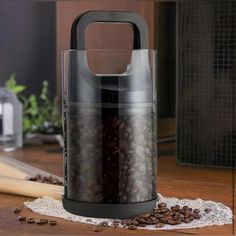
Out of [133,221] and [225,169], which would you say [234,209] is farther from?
[225,169]

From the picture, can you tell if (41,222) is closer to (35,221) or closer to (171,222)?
(35,221)

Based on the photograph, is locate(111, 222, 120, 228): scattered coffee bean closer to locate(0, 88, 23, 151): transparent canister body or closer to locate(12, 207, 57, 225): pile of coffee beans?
locate(12, 207, 57, 225): pile of coffee beans

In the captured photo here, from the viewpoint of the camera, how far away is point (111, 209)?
0.73m

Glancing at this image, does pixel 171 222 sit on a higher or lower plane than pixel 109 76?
lower

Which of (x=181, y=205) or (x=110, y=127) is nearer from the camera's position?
(x=110, y=127)

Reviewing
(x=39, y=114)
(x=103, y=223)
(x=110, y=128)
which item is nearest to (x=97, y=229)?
(x=103, y=223)

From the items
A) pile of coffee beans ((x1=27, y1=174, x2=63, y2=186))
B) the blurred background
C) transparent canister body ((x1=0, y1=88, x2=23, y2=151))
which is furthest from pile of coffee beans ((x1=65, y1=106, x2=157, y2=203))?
transparent canister body ((x1=0, y1=88, x2=23, y2=151))

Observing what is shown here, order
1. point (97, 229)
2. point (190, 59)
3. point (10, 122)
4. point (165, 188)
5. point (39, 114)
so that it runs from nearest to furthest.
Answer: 1. point (97, 229)
2. point (165, 188)
3. point (190, 59)
4. point (10, 122)
5. point (39, 114)

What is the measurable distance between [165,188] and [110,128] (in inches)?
10.9

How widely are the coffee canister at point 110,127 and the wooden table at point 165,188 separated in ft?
0.14

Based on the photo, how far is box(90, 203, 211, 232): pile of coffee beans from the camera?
0.72 metres

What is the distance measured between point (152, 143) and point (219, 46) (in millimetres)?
393

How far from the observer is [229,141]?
1094mm

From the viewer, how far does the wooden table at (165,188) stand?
2.33 ft
